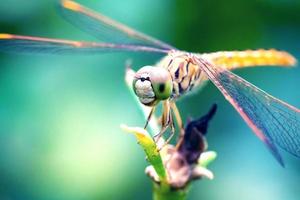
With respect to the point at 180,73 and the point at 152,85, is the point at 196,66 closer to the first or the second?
the point at 180,73

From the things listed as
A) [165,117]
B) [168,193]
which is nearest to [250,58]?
[165,117]

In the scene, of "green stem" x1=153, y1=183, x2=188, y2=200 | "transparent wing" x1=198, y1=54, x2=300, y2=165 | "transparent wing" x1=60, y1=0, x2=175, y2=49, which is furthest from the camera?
"transparent wing" x1=60, y1=0, x2=175, y2=49

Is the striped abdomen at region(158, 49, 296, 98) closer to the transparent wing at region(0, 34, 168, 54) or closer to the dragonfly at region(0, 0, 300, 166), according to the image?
the dragonfly at region(0, 0, 300, 166)

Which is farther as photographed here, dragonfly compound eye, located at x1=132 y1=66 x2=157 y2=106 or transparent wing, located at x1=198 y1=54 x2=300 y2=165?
dragonfly compound eye, located at x1=132 y1=66 x2=157 y2=106

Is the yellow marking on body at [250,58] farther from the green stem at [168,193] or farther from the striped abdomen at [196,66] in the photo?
the green stem at [168,193]

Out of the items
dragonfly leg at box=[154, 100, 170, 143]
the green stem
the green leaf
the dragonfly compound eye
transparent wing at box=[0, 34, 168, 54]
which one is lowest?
the green stem

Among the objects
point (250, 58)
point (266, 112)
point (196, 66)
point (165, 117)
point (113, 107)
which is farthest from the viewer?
point (113, 107)

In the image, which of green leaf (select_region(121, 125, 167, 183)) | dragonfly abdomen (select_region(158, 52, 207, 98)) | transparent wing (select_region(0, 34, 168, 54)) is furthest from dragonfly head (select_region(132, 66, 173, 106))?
green leaf (select_region(121, 125, 167, 183))

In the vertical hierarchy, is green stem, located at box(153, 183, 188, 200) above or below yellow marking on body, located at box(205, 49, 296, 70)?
below
